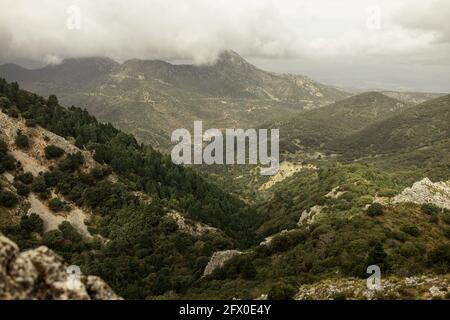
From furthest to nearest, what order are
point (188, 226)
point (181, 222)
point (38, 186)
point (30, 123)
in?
point (30, 123)
point (181, 222)
point (188, 226)
point (38, 186)

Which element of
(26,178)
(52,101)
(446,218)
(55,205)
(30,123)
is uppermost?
(52,101)

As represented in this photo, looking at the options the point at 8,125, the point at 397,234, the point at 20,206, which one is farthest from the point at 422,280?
the point at 8,125

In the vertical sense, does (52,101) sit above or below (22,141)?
above

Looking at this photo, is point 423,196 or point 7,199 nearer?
point 423,196

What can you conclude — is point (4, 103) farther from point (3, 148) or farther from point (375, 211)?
point (375, 211)

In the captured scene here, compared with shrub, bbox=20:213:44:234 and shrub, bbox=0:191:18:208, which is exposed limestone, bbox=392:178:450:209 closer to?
shrub, bbox=20:213:44:234

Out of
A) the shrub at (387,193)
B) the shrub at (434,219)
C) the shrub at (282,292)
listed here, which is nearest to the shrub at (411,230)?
the shrub at (434,219)

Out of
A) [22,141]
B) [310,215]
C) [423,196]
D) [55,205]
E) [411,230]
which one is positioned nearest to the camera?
[411,230]

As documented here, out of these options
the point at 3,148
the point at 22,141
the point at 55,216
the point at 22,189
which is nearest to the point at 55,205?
the point at 55,216
